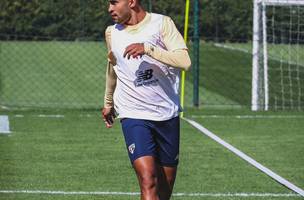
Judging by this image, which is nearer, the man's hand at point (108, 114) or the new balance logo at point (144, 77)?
the new balance logo at point (144, 77)

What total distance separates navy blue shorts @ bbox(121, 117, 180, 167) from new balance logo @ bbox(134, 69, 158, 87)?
28cm

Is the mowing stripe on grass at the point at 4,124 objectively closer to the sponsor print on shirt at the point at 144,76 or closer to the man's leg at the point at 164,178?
the man's leg at the point at 164,178

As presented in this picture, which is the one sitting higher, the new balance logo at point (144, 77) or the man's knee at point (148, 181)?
the new balance logo at point (144, 77)

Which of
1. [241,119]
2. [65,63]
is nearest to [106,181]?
[241,119]

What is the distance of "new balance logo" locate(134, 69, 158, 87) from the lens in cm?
725

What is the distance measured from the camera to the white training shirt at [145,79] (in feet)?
23.8

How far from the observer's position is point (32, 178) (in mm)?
9797

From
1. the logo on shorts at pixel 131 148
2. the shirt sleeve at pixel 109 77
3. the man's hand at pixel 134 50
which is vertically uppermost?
the man's hand at pixel 134 50

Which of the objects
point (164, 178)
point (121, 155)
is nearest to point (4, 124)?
point (121, 155)

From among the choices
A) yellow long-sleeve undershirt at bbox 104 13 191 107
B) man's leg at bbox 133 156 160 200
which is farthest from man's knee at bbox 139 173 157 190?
yellow long-sleeve undershirt at bbox 104 13 191 107

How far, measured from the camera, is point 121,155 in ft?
37.3

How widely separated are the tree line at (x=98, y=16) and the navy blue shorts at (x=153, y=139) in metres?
9.70

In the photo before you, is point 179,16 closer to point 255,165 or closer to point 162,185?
point 255,165

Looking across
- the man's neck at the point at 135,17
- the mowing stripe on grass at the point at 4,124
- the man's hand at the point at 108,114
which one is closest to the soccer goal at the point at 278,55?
the mowing stripe on grass at the point at 4,124
